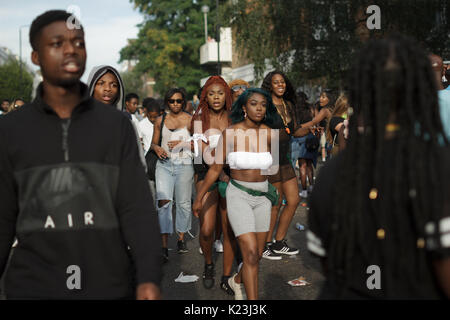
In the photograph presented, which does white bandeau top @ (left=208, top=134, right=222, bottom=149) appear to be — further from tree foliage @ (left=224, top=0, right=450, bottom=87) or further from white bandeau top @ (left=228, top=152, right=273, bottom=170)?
tree foliage @ (left=224, top=0, right=450, bottom=87)

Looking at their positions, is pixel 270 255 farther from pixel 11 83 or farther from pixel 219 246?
A: pixel 11 83

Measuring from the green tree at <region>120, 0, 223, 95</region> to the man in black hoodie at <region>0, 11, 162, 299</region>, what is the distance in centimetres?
4376

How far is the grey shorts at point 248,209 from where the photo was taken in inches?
193

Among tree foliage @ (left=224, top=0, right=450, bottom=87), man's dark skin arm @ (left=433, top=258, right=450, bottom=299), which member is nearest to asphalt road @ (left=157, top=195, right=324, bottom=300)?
man's dark skin arm @ (left=433, top=258, right=450, bottom=299)

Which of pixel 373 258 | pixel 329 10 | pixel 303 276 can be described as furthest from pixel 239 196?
pixel 329 10

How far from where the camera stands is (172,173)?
24.1 feet

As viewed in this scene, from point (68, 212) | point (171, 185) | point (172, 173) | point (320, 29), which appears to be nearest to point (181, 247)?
point (171, 185)

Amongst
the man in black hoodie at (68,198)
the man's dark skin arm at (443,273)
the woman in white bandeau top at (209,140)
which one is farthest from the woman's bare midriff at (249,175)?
the man's dark skin arm at (443,273)

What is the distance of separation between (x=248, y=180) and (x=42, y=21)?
2783 millimetres

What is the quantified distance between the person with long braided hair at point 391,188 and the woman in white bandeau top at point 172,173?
5.13 m

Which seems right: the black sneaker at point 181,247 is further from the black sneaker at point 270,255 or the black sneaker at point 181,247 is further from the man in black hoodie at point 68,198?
the man in black hoodie at point 68,198

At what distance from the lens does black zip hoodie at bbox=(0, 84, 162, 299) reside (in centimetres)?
256
